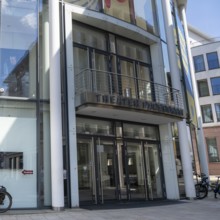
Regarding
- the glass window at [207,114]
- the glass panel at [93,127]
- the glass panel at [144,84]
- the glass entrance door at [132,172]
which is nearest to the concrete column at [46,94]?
the glass panel at [93,127]

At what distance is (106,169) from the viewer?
11750 mm

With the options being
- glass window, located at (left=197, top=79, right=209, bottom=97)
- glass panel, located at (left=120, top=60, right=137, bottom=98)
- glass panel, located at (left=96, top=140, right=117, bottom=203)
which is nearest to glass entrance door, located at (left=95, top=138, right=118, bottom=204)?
glass panel, located at (left=96, top=140, right=117, bottom=203)

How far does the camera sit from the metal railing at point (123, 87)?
11.6m

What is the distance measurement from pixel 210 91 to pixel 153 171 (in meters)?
21.2

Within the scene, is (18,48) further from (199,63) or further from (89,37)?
(199,63)

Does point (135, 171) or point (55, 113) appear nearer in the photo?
point (55, 113)

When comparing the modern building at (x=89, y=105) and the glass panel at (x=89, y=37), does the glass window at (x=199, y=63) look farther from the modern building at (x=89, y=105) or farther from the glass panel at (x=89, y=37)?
the glass panel at (x=89, y=37)

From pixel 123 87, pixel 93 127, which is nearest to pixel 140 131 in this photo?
pixel 123 87

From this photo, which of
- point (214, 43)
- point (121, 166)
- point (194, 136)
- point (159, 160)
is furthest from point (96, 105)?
point (214, 43)

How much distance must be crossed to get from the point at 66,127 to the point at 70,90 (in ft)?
4.53

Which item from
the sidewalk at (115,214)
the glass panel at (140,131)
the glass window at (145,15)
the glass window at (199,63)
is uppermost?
the glass window at (199,63)

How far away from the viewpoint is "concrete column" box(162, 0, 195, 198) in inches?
531

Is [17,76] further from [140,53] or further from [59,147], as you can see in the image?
[140,53]

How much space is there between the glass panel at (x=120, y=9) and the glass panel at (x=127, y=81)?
2013mm
